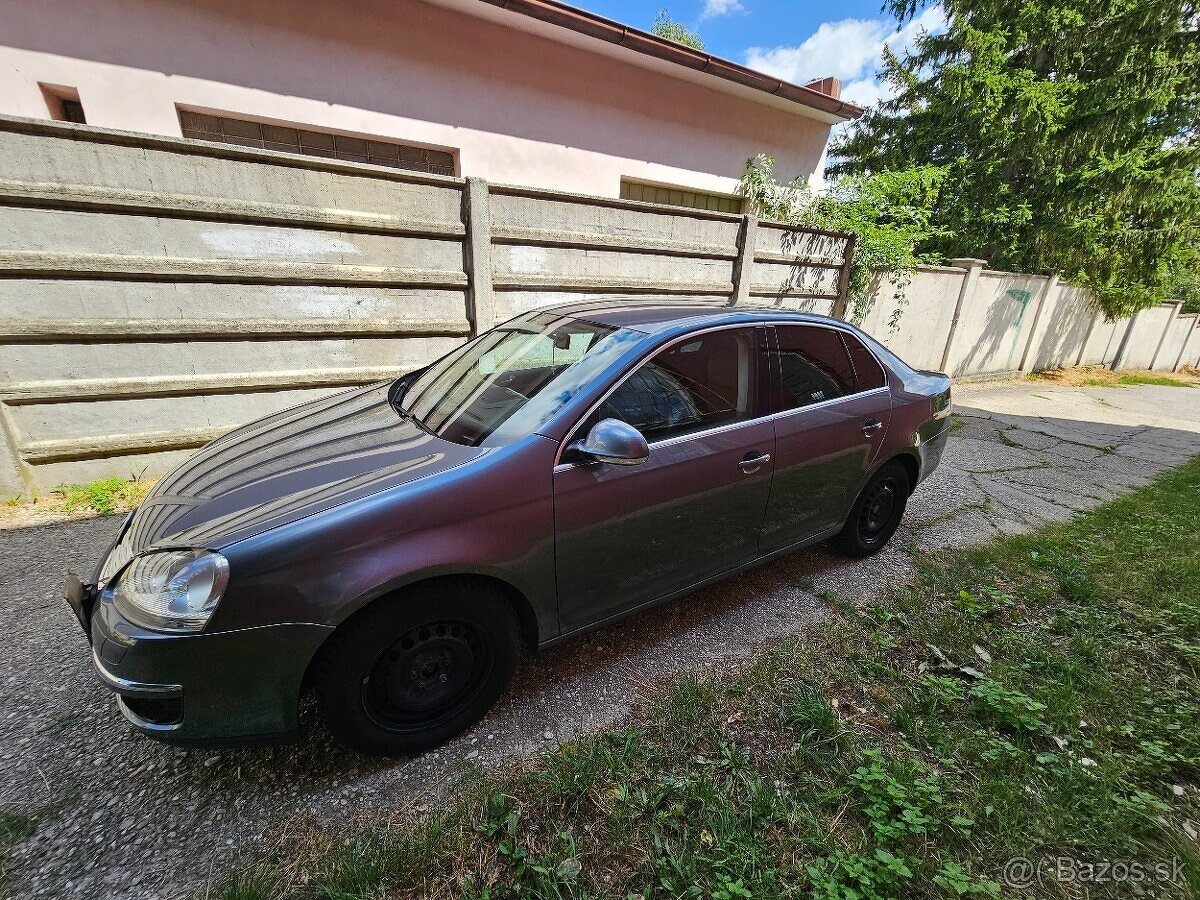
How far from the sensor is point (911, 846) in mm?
1554

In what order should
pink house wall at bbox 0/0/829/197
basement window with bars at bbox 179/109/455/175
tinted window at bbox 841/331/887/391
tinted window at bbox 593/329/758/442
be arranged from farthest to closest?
basement window with bars at bbox 179/109/455/175 < pink house wall at bbox 0/0/829/197 < tinted window at bbox 841/331/887/391 < tinted window at bbox 593/329/758/442

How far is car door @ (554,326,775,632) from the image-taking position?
1.95m

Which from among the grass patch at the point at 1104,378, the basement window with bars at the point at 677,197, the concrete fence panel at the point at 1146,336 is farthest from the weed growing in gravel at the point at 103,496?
the concrete fence panel at the point at 1146,336

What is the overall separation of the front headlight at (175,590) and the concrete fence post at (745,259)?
552cm

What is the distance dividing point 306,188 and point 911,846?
4.97 m

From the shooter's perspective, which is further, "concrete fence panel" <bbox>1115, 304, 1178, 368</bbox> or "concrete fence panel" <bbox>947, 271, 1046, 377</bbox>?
"concrete fence panel" <bbox>1115, 304, 1178, 368</bbox>

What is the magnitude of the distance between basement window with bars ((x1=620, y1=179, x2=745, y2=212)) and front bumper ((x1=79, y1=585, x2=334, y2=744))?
6.82m

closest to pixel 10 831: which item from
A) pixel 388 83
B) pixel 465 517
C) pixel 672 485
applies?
pixel 465 517

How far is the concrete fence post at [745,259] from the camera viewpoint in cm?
577

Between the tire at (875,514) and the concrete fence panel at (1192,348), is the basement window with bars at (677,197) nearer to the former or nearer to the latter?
the tire at (875,514)

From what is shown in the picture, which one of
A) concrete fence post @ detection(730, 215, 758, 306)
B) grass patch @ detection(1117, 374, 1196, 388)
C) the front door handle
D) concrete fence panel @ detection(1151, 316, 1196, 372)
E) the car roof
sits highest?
concrete fence post @ detection(730, 215, 758, 306)

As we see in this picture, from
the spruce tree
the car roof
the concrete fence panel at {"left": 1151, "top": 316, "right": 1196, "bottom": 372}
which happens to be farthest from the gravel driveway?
the concrete fence panel at {"left": 1151, "top": 316, "right": 1196, "bottom": 372}

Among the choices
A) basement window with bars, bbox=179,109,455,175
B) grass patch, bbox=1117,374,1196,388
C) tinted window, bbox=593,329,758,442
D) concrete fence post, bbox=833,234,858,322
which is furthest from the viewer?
grass patch, bbox=1117,374,1196,388

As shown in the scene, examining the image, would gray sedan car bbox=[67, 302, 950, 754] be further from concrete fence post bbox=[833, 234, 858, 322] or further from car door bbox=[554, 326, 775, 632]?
concrete fence post bbox=[833, 234, 858, 322]
